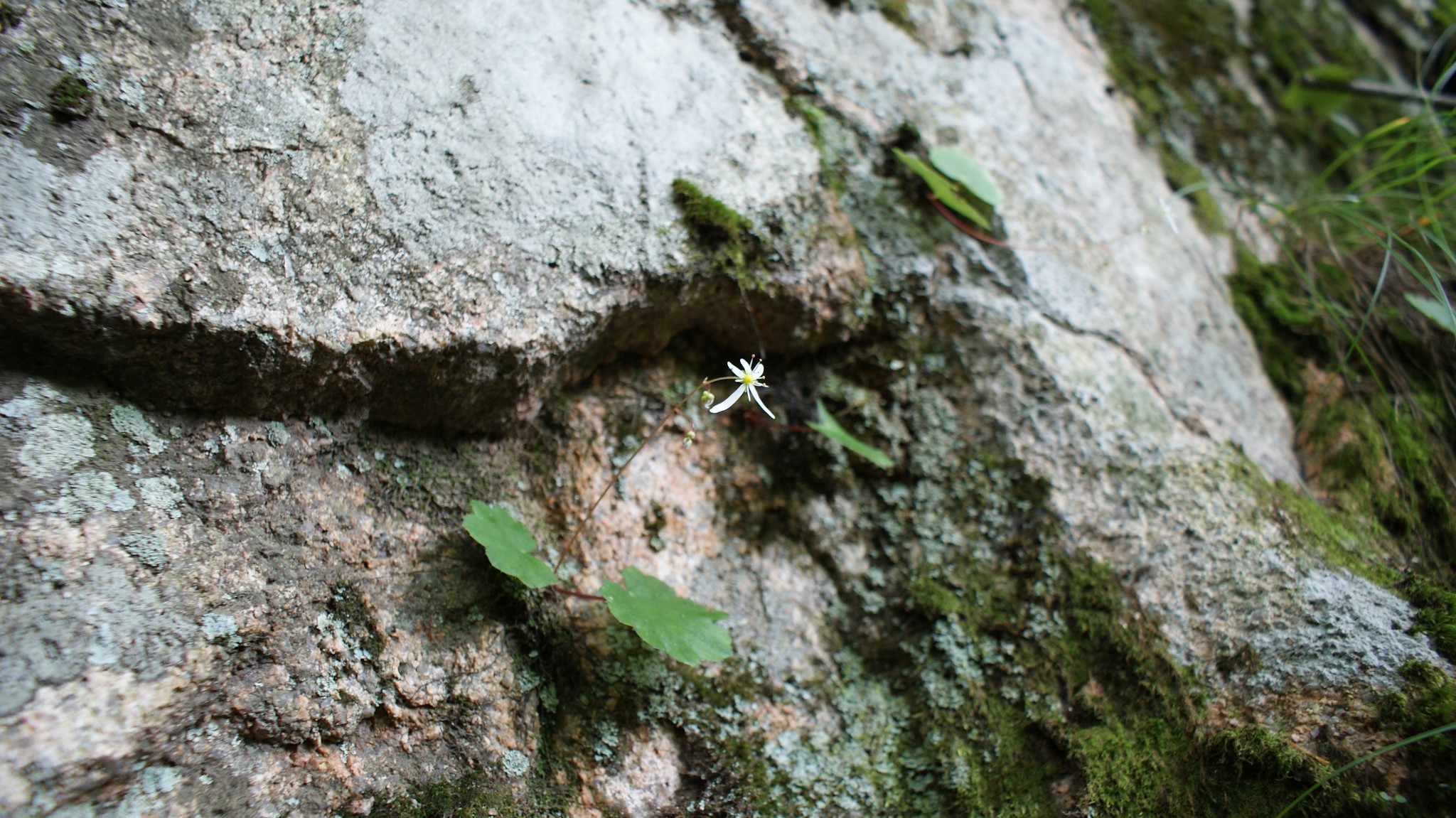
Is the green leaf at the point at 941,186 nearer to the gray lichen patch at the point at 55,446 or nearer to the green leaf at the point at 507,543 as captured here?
the green leaf at the point at 507,543

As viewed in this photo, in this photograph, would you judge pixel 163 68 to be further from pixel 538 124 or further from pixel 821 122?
pixel 821 122

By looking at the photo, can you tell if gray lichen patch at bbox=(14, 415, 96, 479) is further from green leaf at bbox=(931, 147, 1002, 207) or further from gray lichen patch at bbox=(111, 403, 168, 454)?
A: green leaf at bbox=(931, 147, 1002, 207)

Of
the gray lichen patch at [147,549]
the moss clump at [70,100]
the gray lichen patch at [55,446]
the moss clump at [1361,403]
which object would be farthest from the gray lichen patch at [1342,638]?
the moss clump at [70,100]

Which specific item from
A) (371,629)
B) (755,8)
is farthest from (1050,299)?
(371,629)

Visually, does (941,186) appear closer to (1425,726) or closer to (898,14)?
(898,14)

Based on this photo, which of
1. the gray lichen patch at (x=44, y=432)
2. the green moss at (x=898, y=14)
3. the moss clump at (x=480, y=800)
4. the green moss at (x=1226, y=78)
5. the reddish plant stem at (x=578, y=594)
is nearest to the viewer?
the gray lichen patch at (x=44, y=432)

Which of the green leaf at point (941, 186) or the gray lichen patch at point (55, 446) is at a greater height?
the green leaf at point (941, 186)
